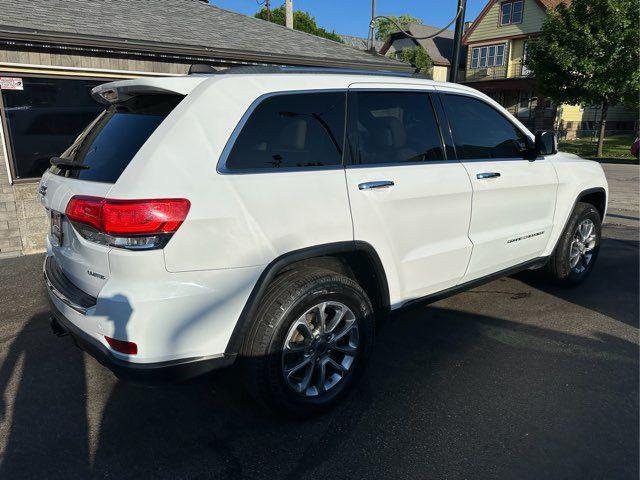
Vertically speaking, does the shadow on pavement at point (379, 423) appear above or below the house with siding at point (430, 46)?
below

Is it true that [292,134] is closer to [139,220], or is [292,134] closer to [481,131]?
[139,220]

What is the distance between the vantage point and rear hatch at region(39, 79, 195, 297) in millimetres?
2340

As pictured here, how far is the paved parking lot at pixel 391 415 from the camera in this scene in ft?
8.19

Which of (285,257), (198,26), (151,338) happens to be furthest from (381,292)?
(198,26)

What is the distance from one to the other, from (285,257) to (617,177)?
1559cm

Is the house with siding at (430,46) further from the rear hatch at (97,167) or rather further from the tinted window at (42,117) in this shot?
the rear hatch at (97,167)

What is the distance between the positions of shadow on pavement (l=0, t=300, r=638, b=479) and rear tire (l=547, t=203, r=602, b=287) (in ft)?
3.56

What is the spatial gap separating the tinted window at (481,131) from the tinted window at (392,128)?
237 mm

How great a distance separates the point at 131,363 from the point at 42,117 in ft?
18.5

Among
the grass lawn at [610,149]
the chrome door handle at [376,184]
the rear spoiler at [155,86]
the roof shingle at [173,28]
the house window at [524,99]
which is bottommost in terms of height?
the grass lawn at [610,149]

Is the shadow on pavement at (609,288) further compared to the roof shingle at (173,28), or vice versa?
the roof shingle at (173,28)

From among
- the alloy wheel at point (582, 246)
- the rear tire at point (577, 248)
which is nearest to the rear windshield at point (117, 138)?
the rear tire at point (577, 248)

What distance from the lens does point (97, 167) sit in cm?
248

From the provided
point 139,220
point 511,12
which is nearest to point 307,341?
point 139,220
